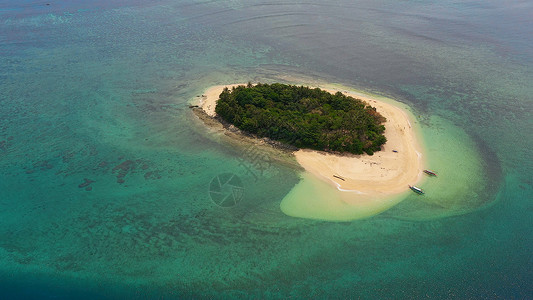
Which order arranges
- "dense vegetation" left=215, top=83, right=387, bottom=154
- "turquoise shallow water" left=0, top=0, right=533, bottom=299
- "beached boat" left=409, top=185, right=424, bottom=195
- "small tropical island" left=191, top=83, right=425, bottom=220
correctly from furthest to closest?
"dense vegetation" left=215, top=83, right=387, bottom=154, "beached boat" left=409, top=185, right=424, bottom=195, "small tropical island" left=191, top=83, right=425, bottom=220, "turquoise shallow water" left=0, top=0, right=533, bottom=299

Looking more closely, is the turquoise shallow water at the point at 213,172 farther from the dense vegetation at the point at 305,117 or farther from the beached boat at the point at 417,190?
the dense vegetation at the point at 305,117

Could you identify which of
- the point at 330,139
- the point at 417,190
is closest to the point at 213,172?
the point at 330,139

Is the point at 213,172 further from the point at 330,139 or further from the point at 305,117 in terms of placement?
the point at 330,139

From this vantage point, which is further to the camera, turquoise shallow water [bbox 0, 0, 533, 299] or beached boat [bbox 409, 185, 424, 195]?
beached boat [bbox 409, 185, 424, 195]

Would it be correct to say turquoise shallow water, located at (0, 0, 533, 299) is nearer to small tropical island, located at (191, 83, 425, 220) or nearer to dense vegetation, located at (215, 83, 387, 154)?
small tropical island, located at (191, 83, 425, 220)

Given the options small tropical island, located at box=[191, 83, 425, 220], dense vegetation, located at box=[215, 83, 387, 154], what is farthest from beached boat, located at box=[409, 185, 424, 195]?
dense vegetation, located at box=[215, 83, 387, 154]

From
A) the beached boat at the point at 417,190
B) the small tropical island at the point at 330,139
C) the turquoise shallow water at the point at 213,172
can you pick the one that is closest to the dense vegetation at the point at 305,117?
the small tropical island at the point at 330,139
